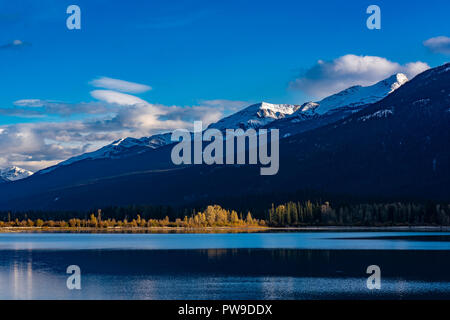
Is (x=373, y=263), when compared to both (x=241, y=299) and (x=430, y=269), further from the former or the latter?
(x=241, y=299)

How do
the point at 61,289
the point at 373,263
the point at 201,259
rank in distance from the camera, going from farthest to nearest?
1. the point at 201,259
2. the point at 373,263
3. the point at 61,289

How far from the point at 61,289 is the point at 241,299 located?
774 inches

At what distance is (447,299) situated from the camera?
6003 centimetres

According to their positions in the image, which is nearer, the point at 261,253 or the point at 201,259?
the point at 201,259

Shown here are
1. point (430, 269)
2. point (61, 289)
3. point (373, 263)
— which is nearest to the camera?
point (61, 289)

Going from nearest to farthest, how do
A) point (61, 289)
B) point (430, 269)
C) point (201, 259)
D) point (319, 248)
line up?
point (61, 289)
point (430, 269)
point (201, 259)
point (319, 248)

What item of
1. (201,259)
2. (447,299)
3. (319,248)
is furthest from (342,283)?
(319,248)

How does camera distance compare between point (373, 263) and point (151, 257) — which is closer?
point (373, 263)

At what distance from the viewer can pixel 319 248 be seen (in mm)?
128750
